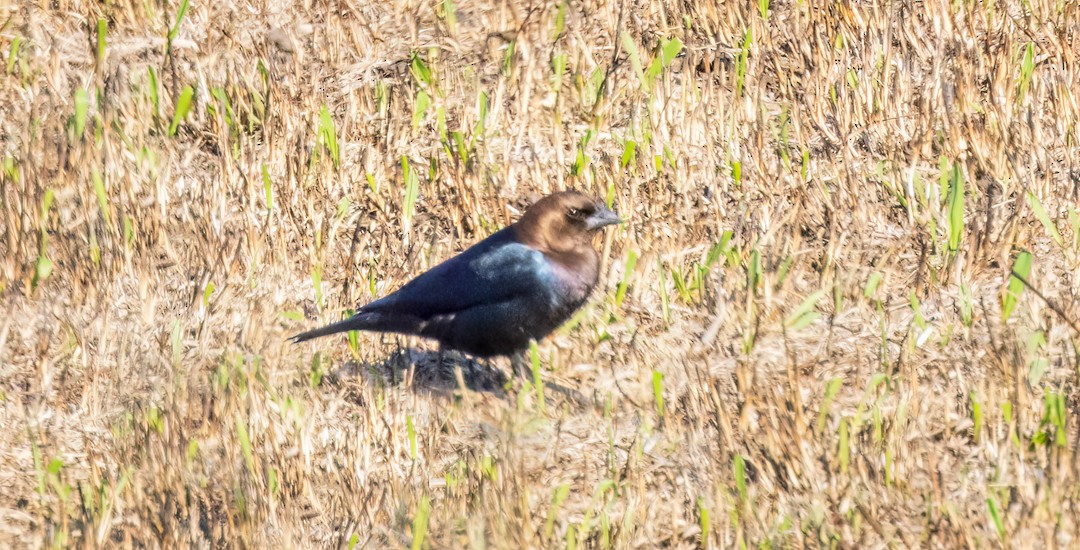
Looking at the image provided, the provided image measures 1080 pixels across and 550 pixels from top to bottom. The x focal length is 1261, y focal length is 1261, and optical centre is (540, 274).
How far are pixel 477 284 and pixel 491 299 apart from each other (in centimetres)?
8

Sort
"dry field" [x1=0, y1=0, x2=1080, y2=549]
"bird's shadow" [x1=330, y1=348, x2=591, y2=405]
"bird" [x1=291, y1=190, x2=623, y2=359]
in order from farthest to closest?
"bird's shadow" [x1=330, y1=348, x2=591, y2=405]
"bird" [x1=291, y1=190, x2=623, y2=359]
"dry field" [x1=0, y1=0, x2=1080, y2=549]

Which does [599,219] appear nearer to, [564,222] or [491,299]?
[564,222]

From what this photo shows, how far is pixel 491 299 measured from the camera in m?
4.78

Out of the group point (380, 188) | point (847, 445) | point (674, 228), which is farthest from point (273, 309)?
point (847, 445)

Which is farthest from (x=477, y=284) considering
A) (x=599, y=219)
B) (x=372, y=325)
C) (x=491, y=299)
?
(x=599, y=219)

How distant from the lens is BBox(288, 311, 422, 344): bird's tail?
4.77 metres

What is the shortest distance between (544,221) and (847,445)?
176 cm

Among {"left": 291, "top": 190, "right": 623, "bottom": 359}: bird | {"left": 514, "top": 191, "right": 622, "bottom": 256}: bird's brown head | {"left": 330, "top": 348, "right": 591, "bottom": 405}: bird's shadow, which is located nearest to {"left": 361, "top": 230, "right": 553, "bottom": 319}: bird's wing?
{"left": 291, "top": 190, "right": 623, "bottom": 359}: bird

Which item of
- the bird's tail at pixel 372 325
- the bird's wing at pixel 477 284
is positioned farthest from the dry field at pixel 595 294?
the bird's wing at pixel 477 284

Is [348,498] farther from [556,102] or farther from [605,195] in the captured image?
[556,102]

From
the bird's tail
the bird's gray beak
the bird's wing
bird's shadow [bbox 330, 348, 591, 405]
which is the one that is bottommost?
bird's shadow [bbox 330, 348, 591, 405]

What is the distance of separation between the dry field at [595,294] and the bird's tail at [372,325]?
0.20m

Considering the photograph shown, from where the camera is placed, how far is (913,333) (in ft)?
14.6

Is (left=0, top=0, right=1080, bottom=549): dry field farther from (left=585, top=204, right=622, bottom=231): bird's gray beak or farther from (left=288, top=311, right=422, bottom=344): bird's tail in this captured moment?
(left=585, top=204, right=622, bottom=231): bird's gray beak
